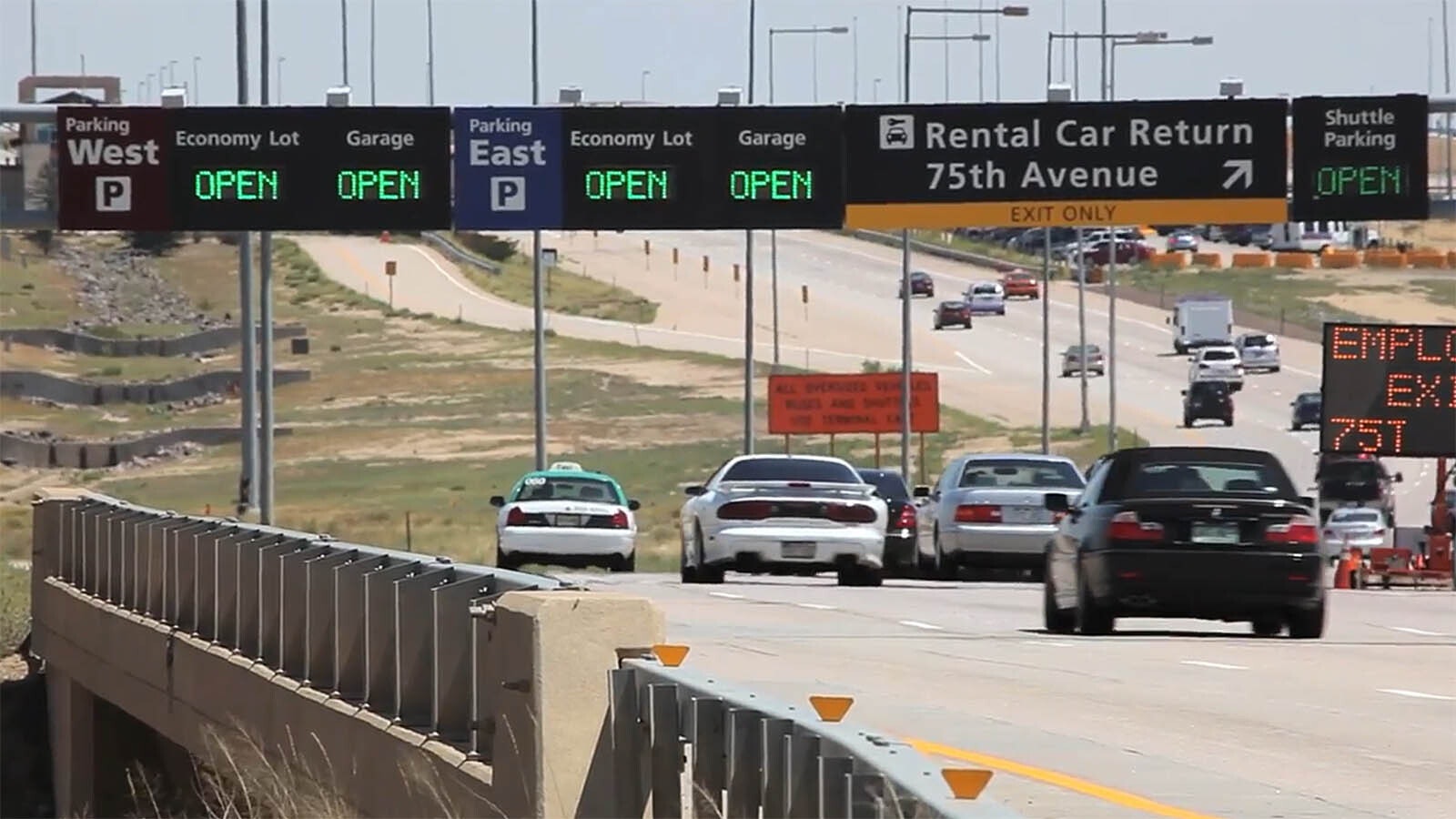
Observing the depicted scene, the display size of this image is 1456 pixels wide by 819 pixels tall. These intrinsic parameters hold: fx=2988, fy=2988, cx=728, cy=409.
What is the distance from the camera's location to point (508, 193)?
3678cm

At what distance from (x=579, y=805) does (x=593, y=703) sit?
1.30 feet

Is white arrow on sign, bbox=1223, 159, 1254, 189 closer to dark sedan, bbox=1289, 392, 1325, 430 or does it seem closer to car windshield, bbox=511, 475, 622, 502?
car windshield, bbox=511, 475, 622, 502

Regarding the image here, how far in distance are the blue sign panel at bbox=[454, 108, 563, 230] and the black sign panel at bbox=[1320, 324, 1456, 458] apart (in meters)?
11.6

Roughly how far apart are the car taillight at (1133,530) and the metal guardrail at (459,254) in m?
129

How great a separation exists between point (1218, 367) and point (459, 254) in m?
65.7

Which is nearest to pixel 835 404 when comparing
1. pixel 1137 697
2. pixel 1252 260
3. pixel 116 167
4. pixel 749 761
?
pixel 116 167

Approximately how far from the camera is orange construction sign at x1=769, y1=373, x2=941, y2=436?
6819 cm

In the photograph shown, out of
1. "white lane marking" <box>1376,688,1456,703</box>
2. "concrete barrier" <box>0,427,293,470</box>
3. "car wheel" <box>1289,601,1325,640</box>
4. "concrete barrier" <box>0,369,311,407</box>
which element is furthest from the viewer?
"concrete barrier" <box>0,369,311,407</box>

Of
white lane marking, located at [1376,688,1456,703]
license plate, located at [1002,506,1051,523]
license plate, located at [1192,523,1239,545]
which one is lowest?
white lane marking, located at [1376,688,1456,703]

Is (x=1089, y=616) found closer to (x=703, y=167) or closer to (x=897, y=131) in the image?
(x=897, y=131)

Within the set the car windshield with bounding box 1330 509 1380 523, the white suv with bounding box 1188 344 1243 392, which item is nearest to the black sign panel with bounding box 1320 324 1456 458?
the car windshield with bounding box 1330 509 1380 523

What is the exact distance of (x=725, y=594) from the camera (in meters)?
31.5

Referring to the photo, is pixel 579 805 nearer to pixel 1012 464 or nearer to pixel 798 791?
pixel 798 791

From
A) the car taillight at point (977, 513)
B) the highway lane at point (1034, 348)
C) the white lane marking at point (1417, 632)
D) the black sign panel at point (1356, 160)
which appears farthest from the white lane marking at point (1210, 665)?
the highway lane at point (1034, 348)
